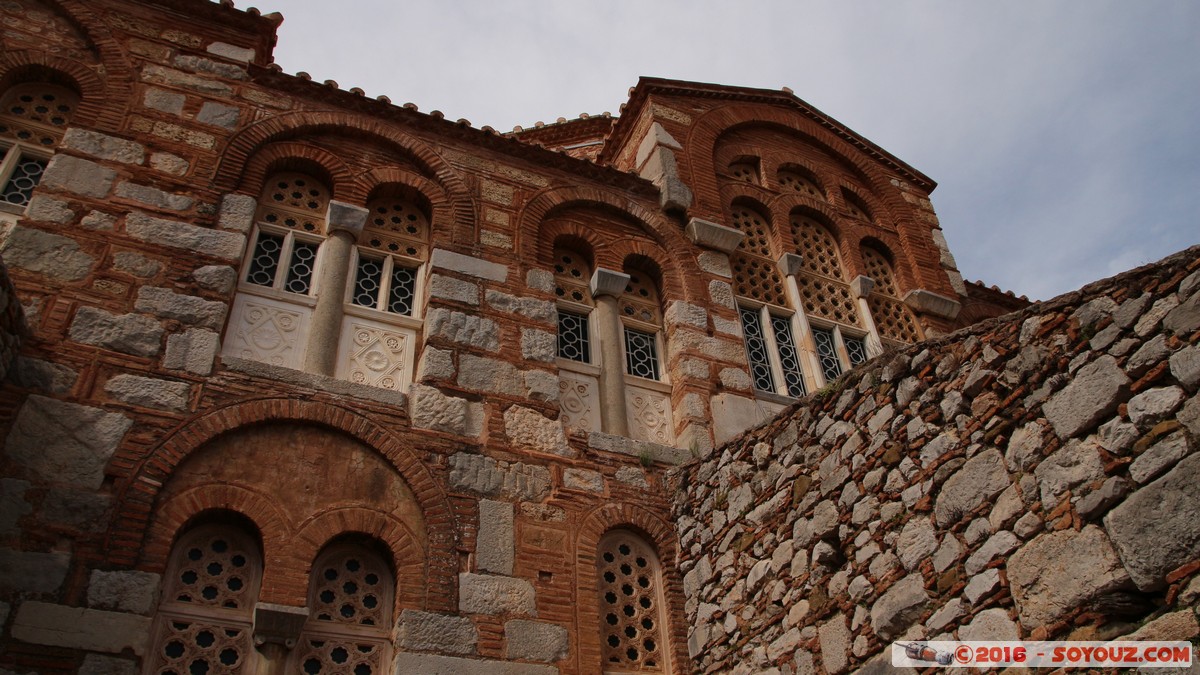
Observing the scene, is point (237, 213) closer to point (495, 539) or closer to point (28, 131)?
point (28, 131)

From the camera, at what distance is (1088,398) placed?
4.54 meters

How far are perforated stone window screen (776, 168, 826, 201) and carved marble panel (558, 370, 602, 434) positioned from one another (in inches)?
191

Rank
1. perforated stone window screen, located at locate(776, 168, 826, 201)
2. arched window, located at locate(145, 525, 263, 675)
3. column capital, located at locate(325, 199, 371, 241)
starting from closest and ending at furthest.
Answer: arched window, located at locate(145, 525, 263, 675)
column capital, located at locate(325, 199, 371, 241)
perforated stone window screen, located at locate(776, 168, 826, 201)

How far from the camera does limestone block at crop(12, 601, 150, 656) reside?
559 centimetres

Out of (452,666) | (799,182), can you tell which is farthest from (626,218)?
(452,666)

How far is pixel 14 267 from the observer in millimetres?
7059

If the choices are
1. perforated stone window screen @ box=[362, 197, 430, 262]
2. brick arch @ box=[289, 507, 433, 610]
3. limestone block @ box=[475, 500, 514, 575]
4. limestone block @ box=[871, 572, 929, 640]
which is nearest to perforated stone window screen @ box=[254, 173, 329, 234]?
perforated stone window screen @ box=[362, 197, 430, 262]

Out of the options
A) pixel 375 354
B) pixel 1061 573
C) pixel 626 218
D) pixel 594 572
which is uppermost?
pixel 626 218

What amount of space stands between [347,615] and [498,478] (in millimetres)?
1594

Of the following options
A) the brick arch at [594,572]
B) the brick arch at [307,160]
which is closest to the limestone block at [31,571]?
the brick arch at [594,572]

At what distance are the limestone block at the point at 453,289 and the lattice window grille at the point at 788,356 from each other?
3.47 metres

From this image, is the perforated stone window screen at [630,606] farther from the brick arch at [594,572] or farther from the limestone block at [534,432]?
the limestone block at [534,432]

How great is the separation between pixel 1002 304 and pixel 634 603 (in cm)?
790

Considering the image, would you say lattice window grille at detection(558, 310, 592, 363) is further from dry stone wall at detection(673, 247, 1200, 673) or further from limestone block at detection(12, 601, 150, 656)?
limestone block at detection(12, 601, 150, 656)
